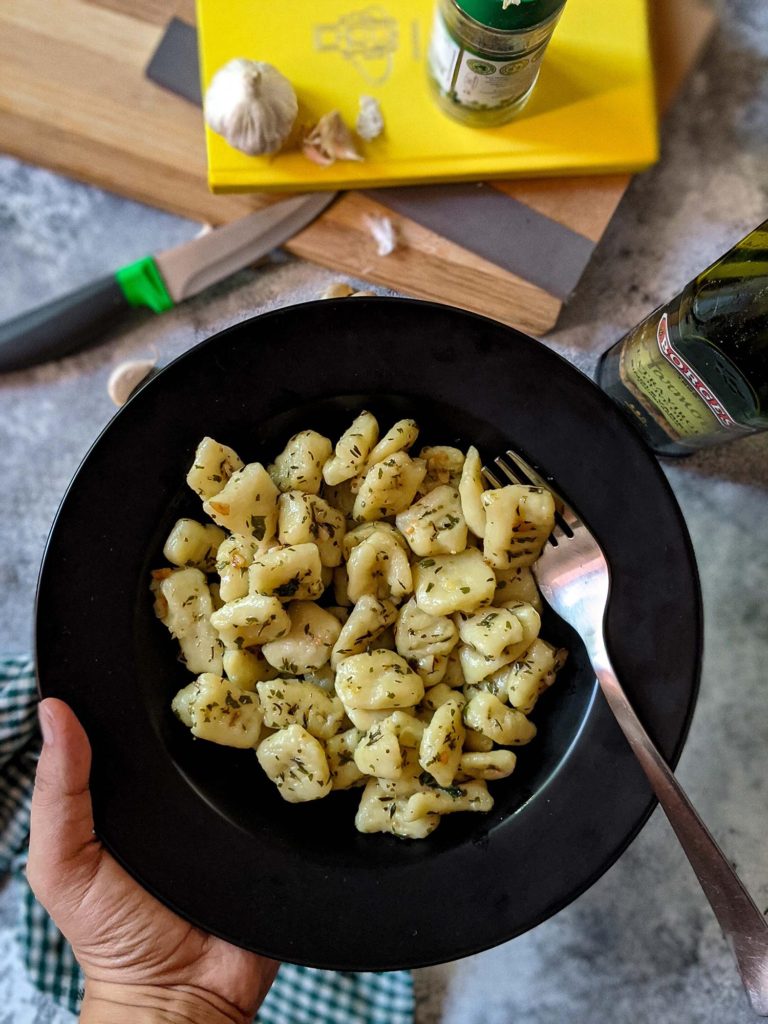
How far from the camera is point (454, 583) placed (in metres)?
1.09

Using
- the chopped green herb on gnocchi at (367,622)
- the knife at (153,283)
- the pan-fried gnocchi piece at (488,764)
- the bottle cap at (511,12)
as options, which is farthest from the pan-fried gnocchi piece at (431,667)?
the bottle cap at (511,12)

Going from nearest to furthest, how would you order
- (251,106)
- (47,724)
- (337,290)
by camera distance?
1. (47,724)
2. (251,106)
3. (337,290)

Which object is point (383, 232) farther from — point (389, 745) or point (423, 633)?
point (389, 745)

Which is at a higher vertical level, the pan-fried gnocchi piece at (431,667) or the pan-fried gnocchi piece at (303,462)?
the pan-fried gnocchi piece at (303,462)

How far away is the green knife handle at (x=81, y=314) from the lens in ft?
4.49

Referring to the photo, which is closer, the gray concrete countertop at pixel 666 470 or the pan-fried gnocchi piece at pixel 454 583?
the pan-fried gnocchi piece at pixel 454 583

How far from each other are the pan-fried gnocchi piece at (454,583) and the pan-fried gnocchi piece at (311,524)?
0.12 meters

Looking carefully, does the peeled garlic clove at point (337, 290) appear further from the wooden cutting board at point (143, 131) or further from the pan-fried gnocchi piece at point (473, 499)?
the pan-fried gnocchi piece at point (473, 499)

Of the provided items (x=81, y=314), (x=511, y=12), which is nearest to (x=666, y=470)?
(x=511, y=12)

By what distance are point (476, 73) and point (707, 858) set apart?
3.56 feet

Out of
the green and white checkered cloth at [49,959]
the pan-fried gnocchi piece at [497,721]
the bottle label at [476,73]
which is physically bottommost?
the green and white checkered cloth at [49,959]

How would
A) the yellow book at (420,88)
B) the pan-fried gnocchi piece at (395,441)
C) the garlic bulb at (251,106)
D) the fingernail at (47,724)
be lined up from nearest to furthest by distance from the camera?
the fingernail at (47,724)
the pan-fried gnocchi piece at (395,441)
the garlic bulb at (251,106)
the yellow book at (420,88)

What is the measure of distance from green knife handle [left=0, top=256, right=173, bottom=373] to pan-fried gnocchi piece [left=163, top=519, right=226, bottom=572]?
0.46 m

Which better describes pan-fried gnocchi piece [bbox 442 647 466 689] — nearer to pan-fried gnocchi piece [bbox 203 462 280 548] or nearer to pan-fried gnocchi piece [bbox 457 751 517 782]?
pan-fried gnocchi piece [bbox 457 751 517 782]
